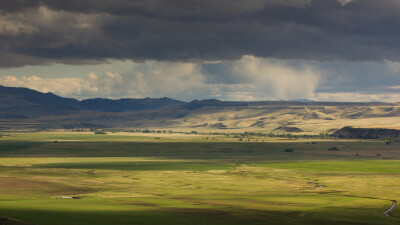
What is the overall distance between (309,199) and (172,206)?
25.1 m

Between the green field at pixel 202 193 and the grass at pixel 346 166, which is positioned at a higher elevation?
the grass at pixel 346 166

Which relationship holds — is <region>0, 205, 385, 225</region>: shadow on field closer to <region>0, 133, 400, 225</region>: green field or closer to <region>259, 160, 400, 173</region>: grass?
<region>0, 133, 400, 225</region>: green field

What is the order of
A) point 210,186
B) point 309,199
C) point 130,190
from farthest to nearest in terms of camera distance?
point 210,186
point 130,190
point 309,199

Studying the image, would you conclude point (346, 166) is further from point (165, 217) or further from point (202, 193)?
point (165, 217)

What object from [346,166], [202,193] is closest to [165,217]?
[202,193]

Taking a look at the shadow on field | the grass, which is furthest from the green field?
the grass

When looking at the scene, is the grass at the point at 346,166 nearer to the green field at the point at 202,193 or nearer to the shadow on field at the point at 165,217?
the green field at the point at 202,193

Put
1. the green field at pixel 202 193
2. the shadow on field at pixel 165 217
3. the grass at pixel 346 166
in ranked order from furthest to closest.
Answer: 1. the grass at pixel 346 166
2. the green field at pixel 202 193
3. the shadow on field at pixel 165 217

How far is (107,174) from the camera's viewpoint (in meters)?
142

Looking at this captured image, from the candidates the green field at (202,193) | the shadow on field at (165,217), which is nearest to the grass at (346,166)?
the green field at (202,193)

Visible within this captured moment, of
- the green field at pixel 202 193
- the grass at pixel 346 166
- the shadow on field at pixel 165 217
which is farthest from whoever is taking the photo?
the grass at pixel 346 166

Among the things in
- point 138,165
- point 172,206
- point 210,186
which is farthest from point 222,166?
point 172,206

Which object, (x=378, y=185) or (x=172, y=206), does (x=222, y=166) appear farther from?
(x=172, y=206)

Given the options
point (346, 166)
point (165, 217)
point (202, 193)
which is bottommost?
point (202, 193)
